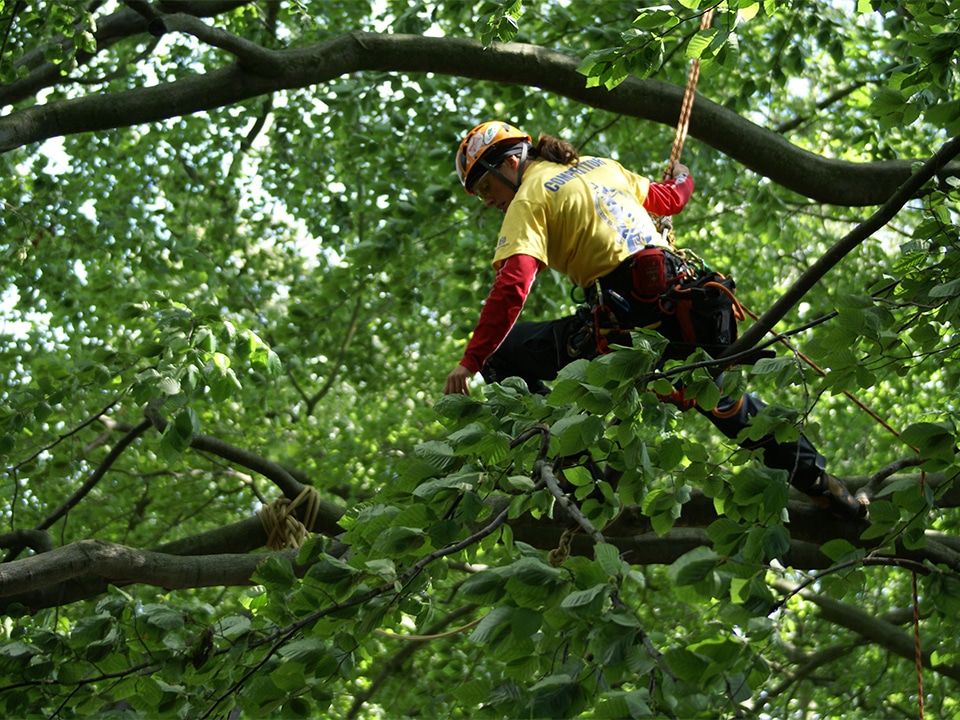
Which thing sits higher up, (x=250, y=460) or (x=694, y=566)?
(x=250, y=460)

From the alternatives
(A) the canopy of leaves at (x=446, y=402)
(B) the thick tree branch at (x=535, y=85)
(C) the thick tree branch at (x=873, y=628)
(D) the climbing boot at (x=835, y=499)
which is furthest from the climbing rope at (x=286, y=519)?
Result: (C) the thick tree branch at (x=873, y=628)

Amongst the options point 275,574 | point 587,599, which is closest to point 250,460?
point 275,574

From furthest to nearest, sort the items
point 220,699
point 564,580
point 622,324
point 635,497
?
point 622,324, point 635,497, point 220,699, point 564,580

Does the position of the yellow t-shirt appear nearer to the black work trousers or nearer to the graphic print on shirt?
the graphic print on shirt

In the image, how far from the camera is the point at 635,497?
287 cm

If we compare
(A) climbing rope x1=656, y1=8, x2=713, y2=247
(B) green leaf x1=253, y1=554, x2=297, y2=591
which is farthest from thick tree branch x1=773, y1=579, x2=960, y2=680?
(B) green leaf x1=253, y1=554, x2=297, y2=591

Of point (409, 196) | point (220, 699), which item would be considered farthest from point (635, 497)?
point (409, 196)

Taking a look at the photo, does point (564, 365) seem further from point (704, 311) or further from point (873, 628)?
point (873, 628)

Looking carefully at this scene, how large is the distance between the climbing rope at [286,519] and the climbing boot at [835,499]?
1895 mm

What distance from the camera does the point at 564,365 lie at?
4.30 m

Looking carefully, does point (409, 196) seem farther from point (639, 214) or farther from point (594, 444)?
point (594, 444)

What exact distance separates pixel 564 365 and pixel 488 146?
0.91 metres

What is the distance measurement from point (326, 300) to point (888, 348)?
14.5 feet

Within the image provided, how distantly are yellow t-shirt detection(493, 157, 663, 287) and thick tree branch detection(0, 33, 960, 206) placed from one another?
0.83m
